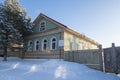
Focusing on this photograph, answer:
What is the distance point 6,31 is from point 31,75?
11.7 m

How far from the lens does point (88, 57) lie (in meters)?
13.9

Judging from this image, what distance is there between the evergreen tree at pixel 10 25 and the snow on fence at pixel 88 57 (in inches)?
318

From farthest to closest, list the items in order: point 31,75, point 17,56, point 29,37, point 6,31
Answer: point 29,37, point 17,56, point 6,31, point 31,75

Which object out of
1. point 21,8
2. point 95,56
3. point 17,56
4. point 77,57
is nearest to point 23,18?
point 21,8

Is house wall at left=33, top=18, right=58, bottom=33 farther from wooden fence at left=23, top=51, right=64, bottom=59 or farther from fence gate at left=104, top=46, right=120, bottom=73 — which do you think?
fence gate at left=104, top=46, right=120, bottom=73

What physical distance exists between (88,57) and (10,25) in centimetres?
1109

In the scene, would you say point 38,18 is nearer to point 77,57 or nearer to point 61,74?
point 77,57

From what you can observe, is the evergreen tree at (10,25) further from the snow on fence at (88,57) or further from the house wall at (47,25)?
the snow on fence at (88,57)

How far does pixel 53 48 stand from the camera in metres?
20.6

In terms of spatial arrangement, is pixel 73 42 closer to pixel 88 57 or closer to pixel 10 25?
pixel 88 57

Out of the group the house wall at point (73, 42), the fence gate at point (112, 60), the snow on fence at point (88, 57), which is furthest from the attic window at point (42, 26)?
the fence gate at point (112, 60)

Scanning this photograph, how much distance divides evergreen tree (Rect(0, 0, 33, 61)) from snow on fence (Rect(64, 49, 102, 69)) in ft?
26.5

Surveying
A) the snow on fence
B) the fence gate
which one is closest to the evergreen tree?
the snow on fence

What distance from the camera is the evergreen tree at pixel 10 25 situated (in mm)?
19359
